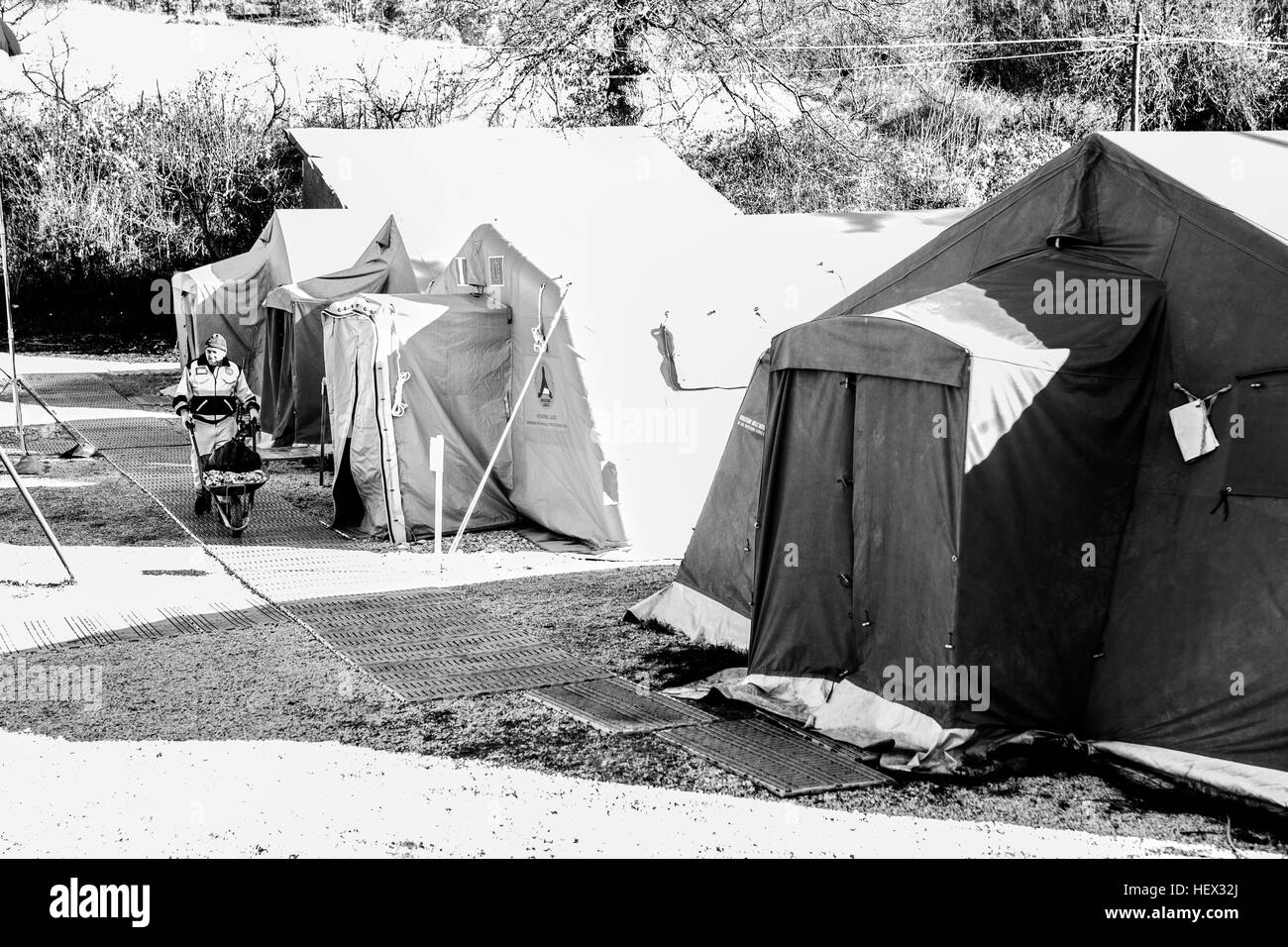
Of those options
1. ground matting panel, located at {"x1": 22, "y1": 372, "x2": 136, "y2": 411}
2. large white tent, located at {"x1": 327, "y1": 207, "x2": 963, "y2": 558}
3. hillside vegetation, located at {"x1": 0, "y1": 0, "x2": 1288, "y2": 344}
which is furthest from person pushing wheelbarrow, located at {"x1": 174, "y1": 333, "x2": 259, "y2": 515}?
hillside vegetation, located at {"x1": 0, "y1": 0, "x2": 1288, "y2": 344}

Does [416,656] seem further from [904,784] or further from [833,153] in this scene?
[833,153]

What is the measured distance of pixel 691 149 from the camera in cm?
2859

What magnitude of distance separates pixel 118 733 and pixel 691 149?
78.0ft

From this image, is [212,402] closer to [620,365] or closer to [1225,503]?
[620,365]

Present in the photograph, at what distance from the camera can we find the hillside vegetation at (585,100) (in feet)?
78.6

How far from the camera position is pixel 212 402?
38.0 feet

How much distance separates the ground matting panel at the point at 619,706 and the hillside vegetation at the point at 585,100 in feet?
57.3

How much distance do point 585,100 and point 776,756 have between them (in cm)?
1982

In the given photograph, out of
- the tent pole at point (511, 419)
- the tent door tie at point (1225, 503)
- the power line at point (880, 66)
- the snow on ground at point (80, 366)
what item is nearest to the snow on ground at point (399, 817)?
the tent door tie at point (1225, 503)

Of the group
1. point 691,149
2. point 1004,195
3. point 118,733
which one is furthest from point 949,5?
point 118,733

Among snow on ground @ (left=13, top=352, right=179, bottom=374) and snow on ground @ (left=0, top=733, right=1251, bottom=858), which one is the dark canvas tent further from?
snow on ground @ (left=13, top=352, right=179, bottom=374)

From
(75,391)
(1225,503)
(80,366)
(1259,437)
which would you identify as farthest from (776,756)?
(80,366)

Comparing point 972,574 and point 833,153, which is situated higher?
point 833,153
